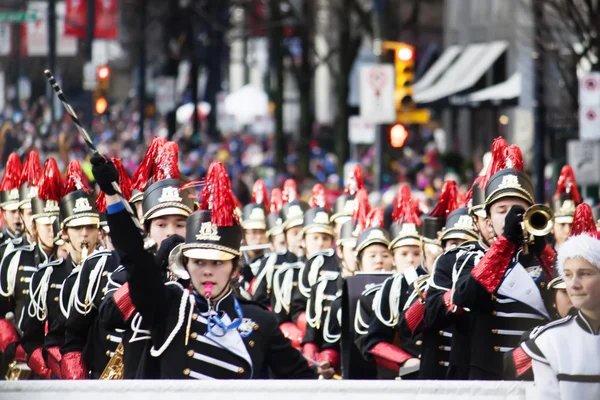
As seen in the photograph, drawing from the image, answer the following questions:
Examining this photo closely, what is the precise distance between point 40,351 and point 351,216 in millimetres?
3936

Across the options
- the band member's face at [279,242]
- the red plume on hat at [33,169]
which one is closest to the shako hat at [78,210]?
the red plume on hat at [33,169]

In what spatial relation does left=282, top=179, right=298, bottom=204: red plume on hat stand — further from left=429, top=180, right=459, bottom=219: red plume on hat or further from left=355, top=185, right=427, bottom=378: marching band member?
left=355, top=185, right=427, bottom=378: marching band member

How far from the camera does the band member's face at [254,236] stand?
16.5 meters

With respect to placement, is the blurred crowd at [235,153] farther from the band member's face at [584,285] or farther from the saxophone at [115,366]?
the band member's face at [584,285]

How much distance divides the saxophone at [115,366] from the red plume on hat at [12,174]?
549 cm

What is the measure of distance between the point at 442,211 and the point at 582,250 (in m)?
5.28

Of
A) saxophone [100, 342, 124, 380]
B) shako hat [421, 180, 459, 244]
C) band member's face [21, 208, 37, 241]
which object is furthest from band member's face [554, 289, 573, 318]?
band member's face [21, 208, 37, 241]

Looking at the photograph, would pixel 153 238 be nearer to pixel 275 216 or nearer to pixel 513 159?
pixel 513 159

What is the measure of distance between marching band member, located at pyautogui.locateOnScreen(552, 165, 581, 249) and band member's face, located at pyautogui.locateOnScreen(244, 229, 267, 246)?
128 inches

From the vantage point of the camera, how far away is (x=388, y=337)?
423 inches

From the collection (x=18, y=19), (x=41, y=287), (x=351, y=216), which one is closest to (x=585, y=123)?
(x=351, y=216)

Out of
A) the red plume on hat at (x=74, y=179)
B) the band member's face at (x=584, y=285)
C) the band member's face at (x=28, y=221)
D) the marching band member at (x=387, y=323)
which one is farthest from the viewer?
the band member's face at (x=28, y=221)

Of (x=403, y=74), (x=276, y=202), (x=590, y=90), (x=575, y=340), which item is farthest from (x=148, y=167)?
(x=403, y=74)

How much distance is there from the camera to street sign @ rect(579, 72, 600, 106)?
65.7 feet
